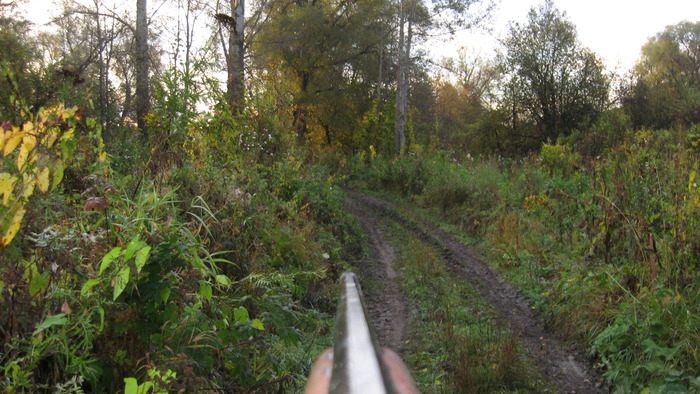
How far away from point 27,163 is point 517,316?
598 cm

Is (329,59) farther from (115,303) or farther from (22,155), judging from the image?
(22,155)

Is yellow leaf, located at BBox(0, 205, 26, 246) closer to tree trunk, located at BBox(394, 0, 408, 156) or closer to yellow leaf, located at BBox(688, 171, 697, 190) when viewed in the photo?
yellow leaf, located at BBox(688, 171, 697, 190)

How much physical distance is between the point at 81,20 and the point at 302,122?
16796mm

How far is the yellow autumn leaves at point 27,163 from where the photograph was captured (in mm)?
1823

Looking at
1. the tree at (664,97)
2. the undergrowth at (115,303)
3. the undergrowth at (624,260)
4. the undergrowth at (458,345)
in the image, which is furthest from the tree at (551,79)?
the undergrowth at (115,303)

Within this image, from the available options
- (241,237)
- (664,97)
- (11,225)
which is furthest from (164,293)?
(664,97)

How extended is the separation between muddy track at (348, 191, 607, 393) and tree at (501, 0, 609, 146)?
516 inches

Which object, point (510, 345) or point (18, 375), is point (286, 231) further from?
point (18, 375)

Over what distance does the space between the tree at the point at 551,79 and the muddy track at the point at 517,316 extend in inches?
516

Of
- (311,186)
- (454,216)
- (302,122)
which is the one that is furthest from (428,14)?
(311,186)

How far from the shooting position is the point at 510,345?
4.82 m

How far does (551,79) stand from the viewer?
22.7m

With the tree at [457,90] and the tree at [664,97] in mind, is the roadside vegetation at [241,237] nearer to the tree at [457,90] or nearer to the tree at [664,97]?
the tree at [664,97]

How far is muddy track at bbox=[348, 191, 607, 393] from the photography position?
4840 mm
